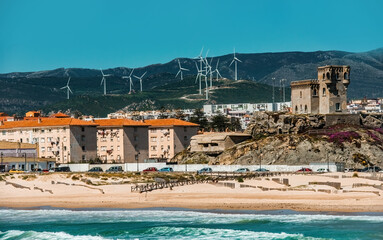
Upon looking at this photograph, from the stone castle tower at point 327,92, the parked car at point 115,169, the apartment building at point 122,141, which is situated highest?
the stone castle tower at point 327,92

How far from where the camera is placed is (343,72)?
128750 millimetres

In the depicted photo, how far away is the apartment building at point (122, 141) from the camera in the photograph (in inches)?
5507

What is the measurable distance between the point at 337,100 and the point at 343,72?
5279mm

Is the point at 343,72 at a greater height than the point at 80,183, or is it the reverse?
the point at 343,72

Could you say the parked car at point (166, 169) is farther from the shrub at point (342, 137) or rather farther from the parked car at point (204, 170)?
the shrub at point (342, 137)

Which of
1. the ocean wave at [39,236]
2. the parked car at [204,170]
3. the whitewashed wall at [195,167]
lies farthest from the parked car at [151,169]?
the ocean wave at [39,236]

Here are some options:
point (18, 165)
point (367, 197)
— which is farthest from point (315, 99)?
point (367, 197)

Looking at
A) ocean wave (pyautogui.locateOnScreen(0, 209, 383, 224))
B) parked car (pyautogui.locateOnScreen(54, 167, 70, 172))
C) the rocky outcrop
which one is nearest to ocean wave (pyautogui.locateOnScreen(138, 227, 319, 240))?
ocean wave (pyautogui.locateOnScreen(0, 209, 383, 224))

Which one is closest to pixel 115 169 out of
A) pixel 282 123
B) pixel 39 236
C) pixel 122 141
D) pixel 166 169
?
pixel 166 169

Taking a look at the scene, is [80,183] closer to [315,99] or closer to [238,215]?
[238,215]

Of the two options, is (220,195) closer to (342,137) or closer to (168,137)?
(342,137)

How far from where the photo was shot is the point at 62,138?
5094 inches

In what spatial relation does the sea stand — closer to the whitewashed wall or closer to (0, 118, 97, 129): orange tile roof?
the whitewashed wall

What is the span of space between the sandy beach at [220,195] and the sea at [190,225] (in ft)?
8.69
